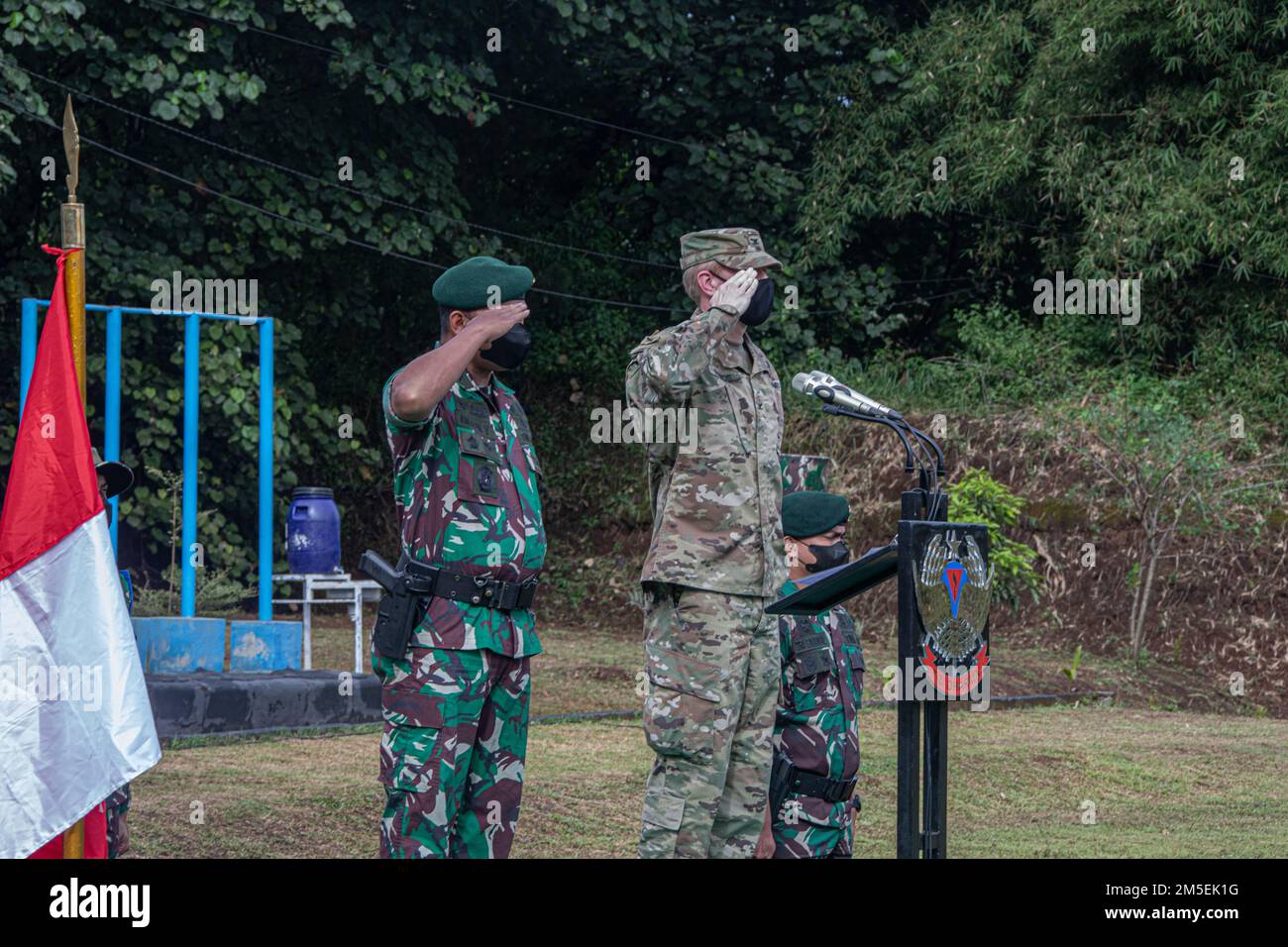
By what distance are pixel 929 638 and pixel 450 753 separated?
1344mm

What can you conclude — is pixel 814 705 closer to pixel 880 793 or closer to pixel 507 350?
pixel 507 350

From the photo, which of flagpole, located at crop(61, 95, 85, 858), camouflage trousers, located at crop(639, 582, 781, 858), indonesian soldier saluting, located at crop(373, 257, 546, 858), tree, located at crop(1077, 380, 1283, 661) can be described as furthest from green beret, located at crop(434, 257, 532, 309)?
tree, located at crop(1077, 380, 1283, 661)

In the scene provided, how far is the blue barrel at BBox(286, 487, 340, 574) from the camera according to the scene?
32.6 ft

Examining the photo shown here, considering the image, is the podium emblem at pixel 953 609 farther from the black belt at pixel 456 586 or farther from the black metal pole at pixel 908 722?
the black belt at pixel 456 586

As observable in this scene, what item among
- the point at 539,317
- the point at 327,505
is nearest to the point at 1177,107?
the point at 539,317

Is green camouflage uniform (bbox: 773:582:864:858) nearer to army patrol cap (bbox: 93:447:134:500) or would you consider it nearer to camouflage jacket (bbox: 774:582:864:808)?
camouflage jacket (bbox: 774:582:864:808)

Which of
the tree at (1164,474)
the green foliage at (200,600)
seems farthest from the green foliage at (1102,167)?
the green foliage at (200,600)

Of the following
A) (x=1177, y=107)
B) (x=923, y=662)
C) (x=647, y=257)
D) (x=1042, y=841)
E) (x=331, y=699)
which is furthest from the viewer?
Answer: (x=647, y=257)

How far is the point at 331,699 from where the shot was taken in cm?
861

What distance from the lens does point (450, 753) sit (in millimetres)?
4070

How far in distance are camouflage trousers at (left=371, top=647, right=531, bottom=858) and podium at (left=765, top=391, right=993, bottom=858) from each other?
1.05 metres

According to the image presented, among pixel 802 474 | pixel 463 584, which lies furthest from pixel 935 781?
pixel 802 474

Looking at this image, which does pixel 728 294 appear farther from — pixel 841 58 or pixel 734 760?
pixel 841 58

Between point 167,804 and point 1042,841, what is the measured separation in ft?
11.5
